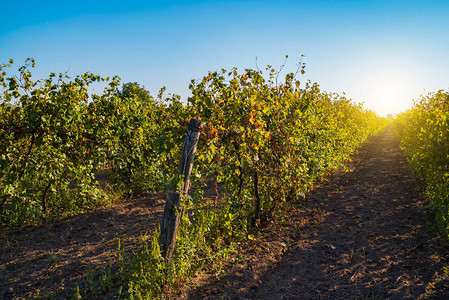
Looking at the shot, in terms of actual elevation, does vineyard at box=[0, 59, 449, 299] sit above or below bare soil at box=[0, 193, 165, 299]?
above

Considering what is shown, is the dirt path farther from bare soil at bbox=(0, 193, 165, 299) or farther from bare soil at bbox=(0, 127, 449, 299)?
bare soil at bbox=(0, 193, 165, 299)

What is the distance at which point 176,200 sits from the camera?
308cm

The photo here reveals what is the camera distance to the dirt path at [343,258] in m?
3.27

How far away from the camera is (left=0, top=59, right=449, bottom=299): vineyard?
3.37m

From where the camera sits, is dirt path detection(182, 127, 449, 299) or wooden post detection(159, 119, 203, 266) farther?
dirt path detection(182, 127, 449, 299)

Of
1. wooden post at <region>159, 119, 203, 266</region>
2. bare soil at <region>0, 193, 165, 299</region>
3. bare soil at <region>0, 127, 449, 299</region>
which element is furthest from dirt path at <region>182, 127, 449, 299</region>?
bare soil at <region>0, 193, 165, 299</region>

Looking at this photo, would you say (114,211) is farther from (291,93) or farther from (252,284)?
(291,93)

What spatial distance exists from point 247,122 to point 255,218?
86.4 inches

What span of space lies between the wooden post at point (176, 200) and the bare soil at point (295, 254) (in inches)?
24.6

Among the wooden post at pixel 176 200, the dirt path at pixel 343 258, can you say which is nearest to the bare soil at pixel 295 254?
the dirt path at pixel 343 258

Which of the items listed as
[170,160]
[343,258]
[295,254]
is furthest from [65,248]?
[343,258]

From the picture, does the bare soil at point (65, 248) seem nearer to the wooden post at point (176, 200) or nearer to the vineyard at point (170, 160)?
the vineyard at point (170, 160)

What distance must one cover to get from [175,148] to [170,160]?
1211 mm

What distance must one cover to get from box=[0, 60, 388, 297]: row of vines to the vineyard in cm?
2
